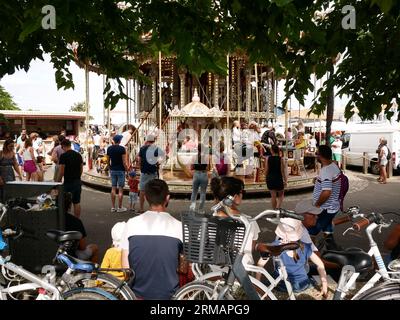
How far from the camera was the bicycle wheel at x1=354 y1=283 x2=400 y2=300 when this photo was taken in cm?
290

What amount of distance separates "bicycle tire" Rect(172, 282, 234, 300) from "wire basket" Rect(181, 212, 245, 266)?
0.25m

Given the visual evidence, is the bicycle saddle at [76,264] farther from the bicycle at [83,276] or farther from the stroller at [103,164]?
the stroller at [103,164]

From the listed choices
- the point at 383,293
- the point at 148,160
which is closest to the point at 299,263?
the point at 383,293

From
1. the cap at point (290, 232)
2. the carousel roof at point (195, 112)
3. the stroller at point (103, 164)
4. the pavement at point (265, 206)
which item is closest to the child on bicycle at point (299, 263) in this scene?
the cap at point (290, 232)

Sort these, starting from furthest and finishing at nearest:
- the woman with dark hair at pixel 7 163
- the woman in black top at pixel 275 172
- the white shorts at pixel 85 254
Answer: the woman with dark hair at pixel 7 163, the woman in black top at pixel 275 172, the white shorts at pixel 85 254

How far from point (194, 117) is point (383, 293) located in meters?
12.7

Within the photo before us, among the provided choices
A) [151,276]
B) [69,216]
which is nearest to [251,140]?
[69,216]

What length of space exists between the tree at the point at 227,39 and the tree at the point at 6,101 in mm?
74047

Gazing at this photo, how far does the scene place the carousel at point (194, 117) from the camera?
43.7 ft

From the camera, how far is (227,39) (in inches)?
200

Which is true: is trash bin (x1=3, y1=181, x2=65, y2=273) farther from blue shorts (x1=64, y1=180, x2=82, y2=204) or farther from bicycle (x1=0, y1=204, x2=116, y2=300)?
blue shorts (x1=64, y1=180, x2=82, y2=204)

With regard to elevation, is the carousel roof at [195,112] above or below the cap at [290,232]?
above

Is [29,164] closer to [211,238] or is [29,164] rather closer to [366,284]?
[211,238]
